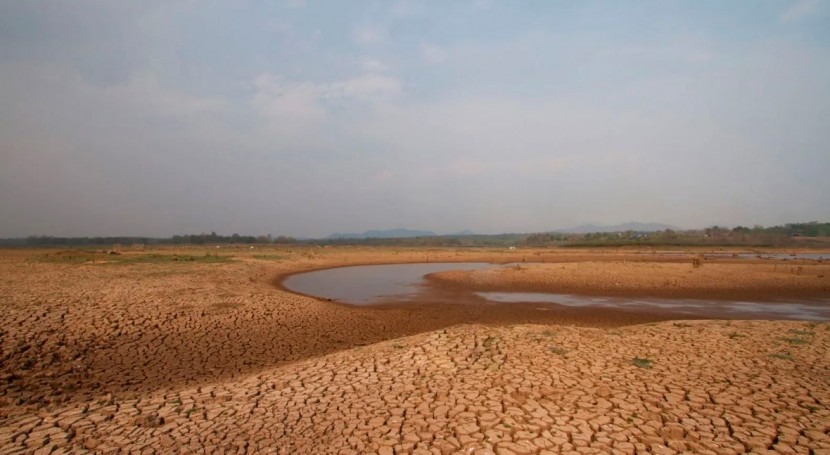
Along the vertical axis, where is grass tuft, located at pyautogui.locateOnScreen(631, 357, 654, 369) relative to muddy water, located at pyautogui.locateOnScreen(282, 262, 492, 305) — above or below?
above

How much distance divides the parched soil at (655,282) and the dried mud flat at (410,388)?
453 inches

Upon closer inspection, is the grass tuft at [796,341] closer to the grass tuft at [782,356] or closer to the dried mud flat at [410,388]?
the dried mud flat at [410,388]

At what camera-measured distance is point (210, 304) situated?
48.5 ft

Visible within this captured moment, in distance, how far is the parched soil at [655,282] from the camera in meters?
20.9

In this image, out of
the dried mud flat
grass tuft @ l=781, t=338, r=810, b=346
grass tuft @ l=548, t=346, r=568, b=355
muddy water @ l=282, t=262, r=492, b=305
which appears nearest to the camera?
the dried mud flat

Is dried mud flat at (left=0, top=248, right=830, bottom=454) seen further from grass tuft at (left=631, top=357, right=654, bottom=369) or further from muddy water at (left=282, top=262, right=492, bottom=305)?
muddy water at (left=282, top=262, right=492, bottom=305)

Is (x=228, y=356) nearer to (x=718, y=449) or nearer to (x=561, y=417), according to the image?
(x=561, y=417)

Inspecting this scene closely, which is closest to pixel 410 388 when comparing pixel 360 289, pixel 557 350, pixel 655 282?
pixel 557 350

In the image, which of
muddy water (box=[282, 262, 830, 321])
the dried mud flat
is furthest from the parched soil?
the dried mud flat

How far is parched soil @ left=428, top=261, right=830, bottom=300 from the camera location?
20.9 m

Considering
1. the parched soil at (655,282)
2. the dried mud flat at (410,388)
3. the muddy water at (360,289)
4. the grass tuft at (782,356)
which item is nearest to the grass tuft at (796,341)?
the dried mud flat at (410,388)

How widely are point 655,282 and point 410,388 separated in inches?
889

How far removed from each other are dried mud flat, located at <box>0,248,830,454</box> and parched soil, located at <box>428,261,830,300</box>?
1152cm

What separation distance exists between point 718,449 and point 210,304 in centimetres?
1531
